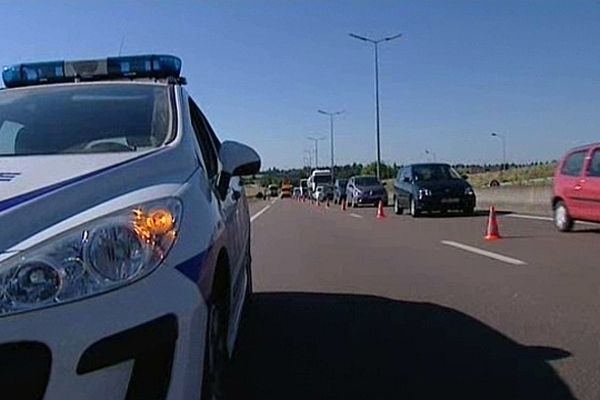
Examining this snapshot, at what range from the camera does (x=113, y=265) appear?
2855 millimetres

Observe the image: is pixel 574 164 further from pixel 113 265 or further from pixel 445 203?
pixel 113 265

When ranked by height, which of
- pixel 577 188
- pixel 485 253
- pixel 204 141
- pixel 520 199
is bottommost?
pixel 520 199

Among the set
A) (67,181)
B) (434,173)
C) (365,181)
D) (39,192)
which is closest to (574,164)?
(434,173)

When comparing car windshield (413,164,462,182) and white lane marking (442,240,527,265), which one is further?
car windshield (413,164,462,182)

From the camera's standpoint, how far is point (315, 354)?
5.64 meters

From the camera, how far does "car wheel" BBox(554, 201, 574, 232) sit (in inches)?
621

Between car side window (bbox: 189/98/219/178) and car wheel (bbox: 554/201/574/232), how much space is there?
38.1 feet

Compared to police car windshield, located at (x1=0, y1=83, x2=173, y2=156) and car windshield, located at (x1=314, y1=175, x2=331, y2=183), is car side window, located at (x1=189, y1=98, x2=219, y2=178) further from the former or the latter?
car windshield, located at (x1=314, y1=175, x2=331, y2=183)

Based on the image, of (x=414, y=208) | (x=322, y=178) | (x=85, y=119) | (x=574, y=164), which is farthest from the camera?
(x=322, y=178)

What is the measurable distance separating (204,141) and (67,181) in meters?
1.83

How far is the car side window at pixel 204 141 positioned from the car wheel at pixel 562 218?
38.1ft

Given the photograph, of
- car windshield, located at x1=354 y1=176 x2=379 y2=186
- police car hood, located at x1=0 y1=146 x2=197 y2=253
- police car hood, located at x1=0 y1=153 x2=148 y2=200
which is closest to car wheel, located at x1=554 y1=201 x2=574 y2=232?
police car hood, located at x1=0 y1=146 x2=197 y2=253

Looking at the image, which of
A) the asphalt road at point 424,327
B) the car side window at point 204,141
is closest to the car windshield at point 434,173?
the asphalt road at point 424,327

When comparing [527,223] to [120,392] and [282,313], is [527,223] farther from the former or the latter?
[120,392]
